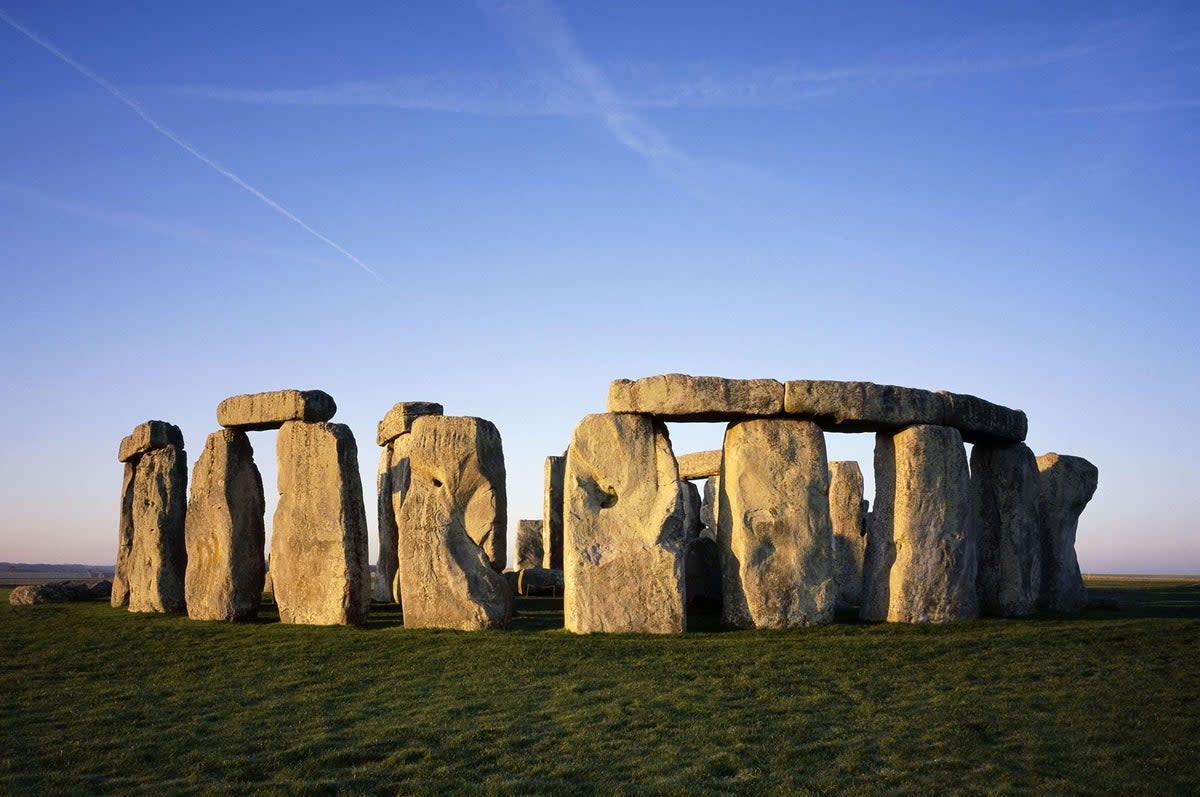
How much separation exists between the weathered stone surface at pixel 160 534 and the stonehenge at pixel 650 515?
0.96 m

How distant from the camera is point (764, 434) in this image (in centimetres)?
1288

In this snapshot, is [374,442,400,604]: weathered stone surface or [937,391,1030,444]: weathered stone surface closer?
[937,391,1030,444]: weathered stone surface

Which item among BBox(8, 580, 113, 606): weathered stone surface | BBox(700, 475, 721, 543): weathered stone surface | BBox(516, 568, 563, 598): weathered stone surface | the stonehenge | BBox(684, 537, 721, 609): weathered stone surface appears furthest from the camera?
BBox(700, 475, 721, 543): weathered stone surface

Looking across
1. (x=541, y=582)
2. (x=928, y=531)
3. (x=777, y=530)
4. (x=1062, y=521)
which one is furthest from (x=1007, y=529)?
(x=541, y=582)

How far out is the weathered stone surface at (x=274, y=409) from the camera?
45.2ft

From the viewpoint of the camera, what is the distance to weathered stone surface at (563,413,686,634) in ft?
40.3

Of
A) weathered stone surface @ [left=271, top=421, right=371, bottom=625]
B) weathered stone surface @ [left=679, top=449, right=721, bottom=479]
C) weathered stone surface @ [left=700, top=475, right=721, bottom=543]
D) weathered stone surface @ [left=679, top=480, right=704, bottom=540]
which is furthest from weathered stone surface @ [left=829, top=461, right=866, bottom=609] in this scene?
weathered stone surface @ [left=271, top=421, right=371, bottom=625]

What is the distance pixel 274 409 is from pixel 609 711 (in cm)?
762

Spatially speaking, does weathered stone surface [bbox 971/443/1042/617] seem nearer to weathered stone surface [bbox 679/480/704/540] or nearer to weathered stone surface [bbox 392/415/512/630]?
weathered stone surface [bbox 679/480/704/540]

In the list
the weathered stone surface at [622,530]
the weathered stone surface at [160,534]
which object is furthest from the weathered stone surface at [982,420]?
the weathered stone surface at [160,534]

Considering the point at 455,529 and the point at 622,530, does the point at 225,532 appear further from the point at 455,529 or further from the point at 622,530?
the point at 622,530

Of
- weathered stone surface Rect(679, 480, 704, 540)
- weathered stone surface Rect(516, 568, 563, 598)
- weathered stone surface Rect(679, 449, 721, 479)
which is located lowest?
weathered stone surface Rect(516, 568, 563, 598)

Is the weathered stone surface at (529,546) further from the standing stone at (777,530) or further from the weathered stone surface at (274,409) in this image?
the standing stone at (777,530)

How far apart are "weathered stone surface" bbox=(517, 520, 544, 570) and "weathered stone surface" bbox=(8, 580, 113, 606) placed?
803cm
